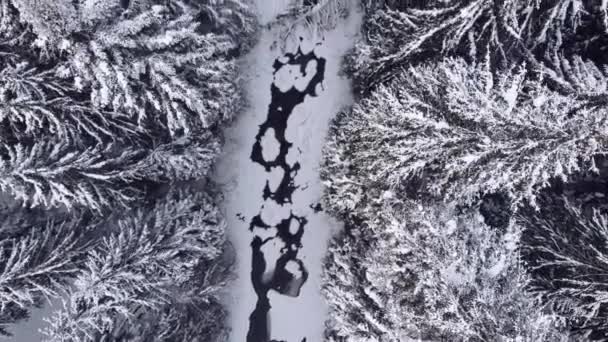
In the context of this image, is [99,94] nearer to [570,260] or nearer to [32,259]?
[32,259]

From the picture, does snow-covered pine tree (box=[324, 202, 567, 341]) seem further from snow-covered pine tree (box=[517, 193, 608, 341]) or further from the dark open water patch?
the dark open water patch

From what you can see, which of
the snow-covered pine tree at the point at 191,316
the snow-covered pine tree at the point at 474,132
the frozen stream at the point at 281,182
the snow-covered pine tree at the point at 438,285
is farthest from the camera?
the frozen stream at the point at 281,182

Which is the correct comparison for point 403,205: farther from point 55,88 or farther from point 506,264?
point 55,88

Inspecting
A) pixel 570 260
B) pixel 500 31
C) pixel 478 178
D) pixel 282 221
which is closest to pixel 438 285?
pixel 478 178

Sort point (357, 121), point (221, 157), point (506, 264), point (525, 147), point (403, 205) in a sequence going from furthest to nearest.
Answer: point (221, 157) < point (357, 121) < point (403, 205) < point (506, 264) < point (525, 147)

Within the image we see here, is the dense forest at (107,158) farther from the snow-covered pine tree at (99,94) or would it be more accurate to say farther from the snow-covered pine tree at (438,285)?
the snow-covered pine tree at (438,285)

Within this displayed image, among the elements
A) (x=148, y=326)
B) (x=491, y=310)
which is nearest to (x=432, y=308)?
(x=491, y=310)

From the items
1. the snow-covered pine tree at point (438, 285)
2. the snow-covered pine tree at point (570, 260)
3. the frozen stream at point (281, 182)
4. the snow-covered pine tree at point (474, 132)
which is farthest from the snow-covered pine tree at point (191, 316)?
the snow-covered pine tree at point (570, 260)
